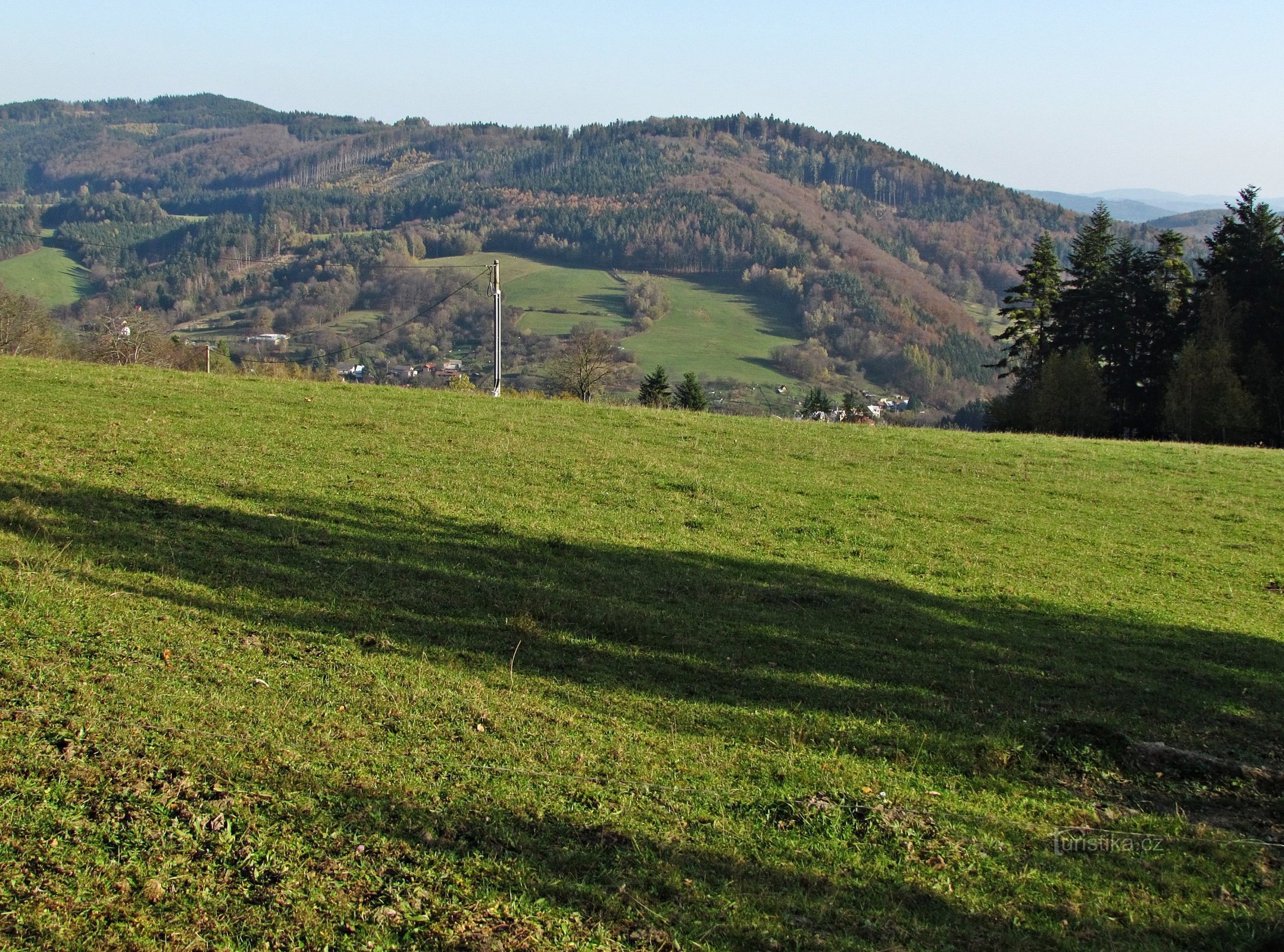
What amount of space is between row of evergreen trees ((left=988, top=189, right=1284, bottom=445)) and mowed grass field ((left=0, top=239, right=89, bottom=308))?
307 feet

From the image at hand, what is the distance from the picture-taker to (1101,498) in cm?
2034

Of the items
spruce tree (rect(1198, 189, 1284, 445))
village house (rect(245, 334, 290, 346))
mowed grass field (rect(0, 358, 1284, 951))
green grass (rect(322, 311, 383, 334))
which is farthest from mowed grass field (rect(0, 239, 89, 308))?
mowed grass field (rect(0, 358, 1284, 951))

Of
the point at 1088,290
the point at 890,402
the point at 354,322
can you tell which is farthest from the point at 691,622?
the point at 890,402

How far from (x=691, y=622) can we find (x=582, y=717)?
298cm

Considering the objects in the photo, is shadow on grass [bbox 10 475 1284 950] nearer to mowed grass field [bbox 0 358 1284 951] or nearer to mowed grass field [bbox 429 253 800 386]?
mowed grass field [bbox 0 358 1284 951]

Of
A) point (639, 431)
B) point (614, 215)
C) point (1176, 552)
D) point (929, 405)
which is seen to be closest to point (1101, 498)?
point (1176, 552)

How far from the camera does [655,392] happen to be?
5169 cm

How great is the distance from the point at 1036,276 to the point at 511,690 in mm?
61946

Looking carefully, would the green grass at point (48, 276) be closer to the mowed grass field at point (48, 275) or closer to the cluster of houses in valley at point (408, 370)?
the mowed grass field at point (48, 275)

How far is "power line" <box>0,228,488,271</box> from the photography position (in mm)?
124500

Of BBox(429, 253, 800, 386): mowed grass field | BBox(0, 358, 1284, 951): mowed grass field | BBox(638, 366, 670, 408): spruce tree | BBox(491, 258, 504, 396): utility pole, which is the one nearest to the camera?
BBox(0, 358, 1284, 951): mowed grass field

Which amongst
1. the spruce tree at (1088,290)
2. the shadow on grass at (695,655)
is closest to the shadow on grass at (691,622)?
the shadow on grass at (695,655)

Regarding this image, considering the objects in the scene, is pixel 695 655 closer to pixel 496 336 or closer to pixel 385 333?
pixel 496 336

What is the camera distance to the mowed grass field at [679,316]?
11425 cm
